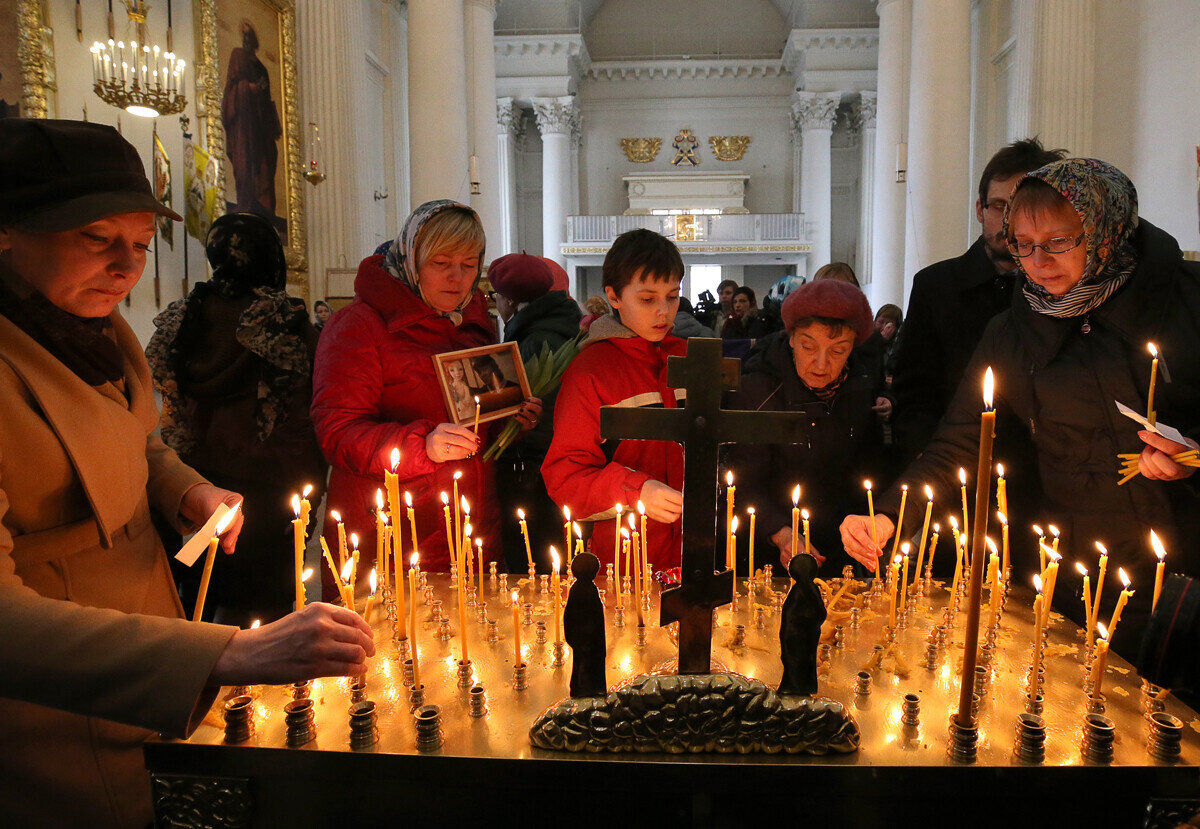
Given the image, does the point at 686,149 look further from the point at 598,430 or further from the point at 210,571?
the point at 210,571

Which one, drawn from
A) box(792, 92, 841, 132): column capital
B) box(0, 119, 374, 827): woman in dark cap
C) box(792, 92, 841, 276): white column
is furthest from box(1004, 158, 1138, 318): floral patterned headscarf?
box(792, 92, 841, 132): column capital

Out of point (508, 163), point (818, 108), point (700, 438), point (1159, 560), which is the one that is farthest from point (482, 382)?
point (818, 108)

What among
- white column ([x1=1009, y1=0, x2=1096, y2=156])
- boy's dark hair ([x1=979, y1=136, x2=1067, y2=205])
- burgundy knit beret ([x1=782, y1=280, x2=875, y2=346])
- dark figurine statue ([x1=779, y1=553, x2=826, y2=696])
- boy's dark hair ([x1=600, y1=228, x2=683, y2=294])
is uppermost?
white column ([x1=1009, y1=0, x2=1096, y2=156])

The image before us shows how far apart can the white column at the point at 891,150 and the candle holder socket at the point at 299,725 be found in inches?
366

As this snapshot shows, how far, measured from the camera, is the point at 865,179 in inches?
827

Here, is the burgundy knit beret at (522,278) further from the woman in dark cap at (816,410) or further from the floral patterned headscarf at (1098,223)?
the floral patterned headscarf at (1098,223)

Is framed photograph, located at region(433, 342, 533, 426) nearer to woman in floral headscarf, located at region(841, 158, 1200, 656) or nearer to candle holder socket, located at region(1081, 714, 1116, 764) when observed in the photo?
woman in floral headscarf, located at region(841, 158, 1200, 656)

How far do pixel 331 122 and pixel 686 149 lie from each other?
16.8 metres

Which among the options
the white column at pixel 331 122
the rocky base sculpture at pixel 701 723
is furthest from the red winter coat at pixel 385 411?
the white column at pixel 331 122

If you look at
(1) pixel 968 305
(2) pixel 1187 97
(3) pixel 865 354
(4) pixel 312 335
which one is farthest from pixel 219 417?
(2) pixel 1187 97

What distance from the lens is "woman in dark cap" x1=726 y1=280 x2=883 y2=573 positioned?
250 centimetres

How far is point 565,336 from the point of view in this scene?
3.82m

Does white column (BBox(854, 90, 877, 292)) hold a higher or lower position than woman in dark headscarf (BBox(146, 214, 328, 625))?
higher

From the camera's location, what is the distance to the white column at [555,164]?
20516 millimetres
